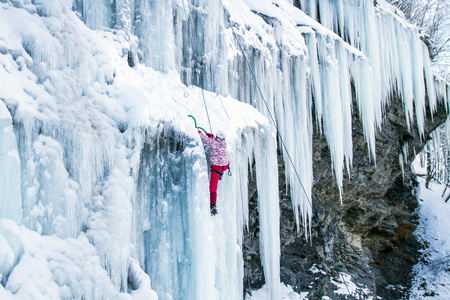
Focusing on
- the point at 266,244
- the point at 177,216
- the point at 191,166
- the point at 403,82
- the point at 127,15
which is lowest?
the point at 266,244

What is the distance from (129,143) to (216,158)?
3.07 feet

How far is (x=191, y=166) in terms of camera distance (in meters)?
3.38

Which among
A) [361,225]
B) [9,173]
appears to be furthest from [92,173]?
[361,225]

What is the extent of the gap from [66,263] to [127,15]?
2.63 metres

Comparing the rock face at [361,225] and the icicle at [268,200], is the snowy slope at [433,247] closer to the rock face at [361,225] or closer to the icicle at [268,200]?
the rock face at [361,225]

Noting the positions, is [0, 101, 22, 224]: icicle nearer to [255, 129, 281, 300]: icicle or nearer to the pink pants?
the pink pants

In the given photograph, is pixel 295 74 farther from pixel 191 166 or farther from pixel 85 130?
pixel 85 130

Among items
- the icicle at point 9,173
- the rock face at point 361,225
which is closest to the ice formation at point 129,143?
the icicle at point 9,173

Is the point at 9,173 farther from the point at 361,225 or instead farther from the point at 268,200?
the point at 361,225

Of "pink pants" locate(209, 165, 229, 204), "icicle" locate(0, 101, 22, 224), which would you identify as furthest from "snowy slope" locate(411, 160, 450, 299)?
"icicle" locate(0, 101, 22, 224)

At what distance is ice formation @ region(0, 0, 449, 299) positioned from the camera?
2258 mm

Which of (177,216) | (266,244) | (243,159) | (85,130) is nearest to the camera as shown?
(85,130)

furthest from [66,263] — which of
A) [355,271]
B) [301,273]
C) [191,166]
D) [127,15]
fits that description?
[355,271]

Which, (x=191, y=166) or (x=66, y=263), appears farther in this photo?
(x=191, y=166)
